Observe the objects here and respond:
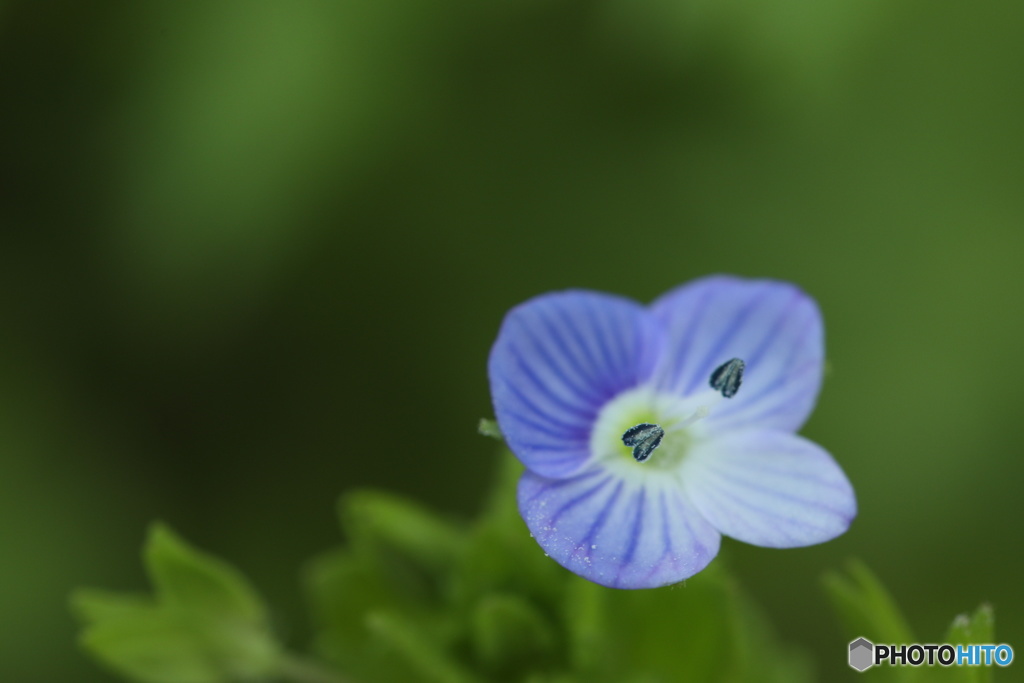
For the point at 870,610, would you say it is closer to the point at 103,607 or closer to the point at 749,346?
the point at 749,346

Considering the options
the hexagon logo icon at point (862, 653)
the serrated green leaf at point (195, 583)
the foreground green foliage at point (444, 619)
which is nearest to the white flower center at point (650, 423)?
the foreground green foliage at point (444, 619)

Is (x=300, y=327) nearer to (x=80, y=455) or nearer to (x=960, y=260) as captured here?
(x=80, y=455)

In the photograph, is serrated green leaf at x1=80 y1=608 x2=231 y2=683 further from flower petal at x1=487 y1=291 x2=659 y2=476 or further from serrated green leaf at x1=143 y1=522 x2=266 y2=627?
flower petal at x1=487 y1=291 x2=659 y2=476

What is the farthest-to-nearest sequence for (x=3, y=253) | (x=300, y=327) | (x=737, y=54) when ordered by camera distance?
(x=300, y=327), (x=3, y=253), (x=737, y=54)

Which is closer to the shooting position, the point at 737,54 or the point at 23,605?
the point at 737,54

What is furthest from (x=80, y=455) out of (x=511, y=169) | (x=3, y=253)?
(x=511, y=169)

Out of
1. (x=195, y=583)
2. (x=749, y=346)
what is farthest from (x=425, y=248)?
(x=749, y=346)

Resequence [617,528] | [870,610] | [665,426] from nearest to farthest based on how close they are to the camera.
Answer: [617,528] < [665,426] < [870,610]
